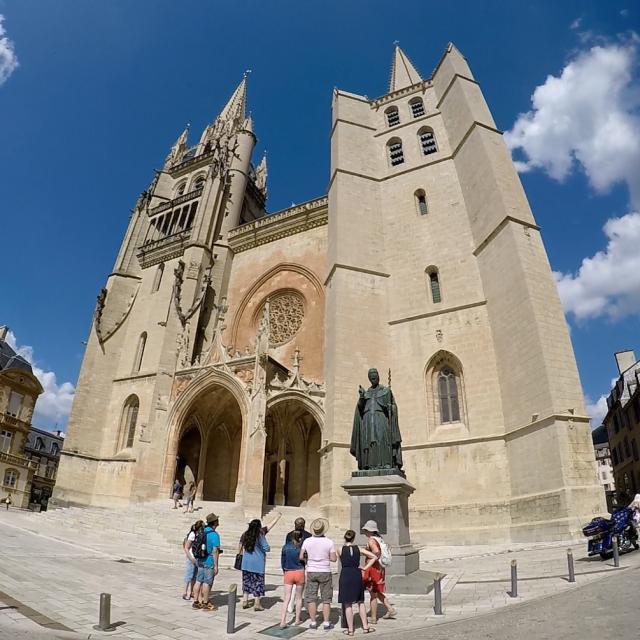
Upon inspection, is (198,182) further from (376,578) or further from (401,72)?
(376,578)

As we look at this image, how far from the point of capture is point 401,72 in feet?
97.9

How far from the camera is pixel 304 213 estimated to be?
2227 cm

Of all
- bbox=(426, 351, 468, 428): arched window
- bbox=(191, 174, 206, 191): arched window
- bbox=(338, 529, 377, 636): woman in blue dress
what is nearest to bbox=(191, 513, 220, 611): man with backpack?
bbox=(338, 529, 377, 636): woman in blue dress

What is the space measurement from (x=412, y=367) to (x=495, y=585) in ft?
30.5

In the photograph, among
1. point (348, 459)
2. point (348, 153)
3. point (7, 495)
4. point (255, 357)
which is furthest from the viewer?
point (7, 495)

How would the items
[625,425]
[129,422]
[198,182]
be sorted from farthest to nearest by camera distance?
1. [625,425]
2. [198,182]
3. [129,422]

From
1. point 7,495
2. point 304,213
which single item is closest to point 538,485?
point 304,213

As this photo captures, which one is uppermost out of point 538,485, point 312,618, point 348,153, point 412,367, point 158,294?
point 348,153

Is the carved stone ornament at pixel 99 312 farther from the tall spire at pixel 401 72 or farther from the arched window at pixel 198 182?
the tall spire at pixel 401 72

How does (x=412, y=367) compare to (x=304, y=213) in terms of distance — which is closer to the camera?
(x=412, y=367)

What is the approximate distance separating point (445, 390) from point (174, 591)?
10794 mm

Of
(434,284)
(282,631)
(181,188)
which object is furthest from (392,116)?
(282,631)

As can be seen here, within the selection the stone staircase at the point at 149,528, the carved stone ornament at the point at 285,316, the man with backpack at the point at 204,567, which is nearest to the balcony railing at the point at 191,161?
the carved stone ornament at the point at 285,316

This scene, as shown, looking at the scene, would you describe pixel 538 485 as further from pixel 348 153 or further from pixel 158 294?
pixel 158 294
